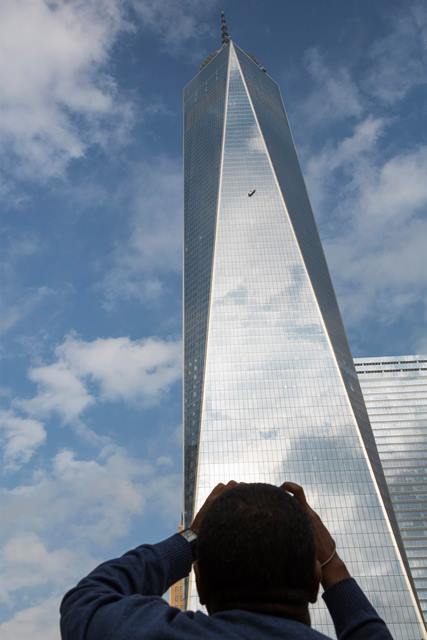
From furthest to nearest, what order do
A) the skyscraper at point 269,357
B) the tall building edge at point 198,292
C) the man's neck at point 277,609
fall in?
the tall building edge at point 198,292 < the skyscraper at point 269,357 < the man's neck at point 277,609

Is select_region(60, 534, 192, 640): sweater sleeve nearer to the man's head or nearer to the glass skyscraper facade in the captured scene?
the man's head

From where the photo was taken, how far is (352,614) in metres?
2.39

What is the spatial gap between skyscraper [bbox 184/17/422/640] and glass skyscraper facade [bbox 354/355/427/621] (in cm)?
5079

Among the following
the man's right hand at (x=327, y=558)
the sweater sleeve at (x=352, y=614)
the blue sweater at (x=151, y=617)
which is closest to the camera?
the blue sweater at (x=151, y=617)

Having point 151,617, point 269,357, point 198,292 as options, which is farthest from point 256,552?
point 198,292

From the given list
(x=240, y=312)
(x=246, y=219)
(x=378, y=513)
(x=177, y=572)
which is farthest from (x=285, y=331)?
(x=177, y=572)

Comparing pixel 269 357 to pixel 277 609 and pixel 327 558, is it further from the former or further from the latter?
pixel 277 609

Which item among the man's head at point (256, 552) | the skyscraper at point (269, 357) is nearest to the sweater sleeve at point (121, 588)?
the man's head at point (256, 552)

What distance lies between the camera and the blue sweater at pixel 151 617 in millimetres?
1963

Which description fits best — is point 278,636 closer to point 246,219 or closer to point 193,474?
point 193,474

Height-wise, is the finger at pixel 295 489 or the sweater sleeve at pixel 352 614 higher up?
the finger at pixel 295 489

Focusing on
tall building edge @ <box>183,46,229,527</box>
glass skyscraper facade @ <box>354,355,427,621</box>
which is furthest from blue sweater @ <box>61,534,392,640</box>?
glass skyscraper facade @ <box>354,355,427,621</box>

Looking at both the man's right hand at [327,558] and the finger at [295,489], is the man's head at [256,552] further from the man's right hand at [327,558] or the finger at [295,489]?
the finger at [295,489]

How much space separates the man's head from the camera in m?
2.15
